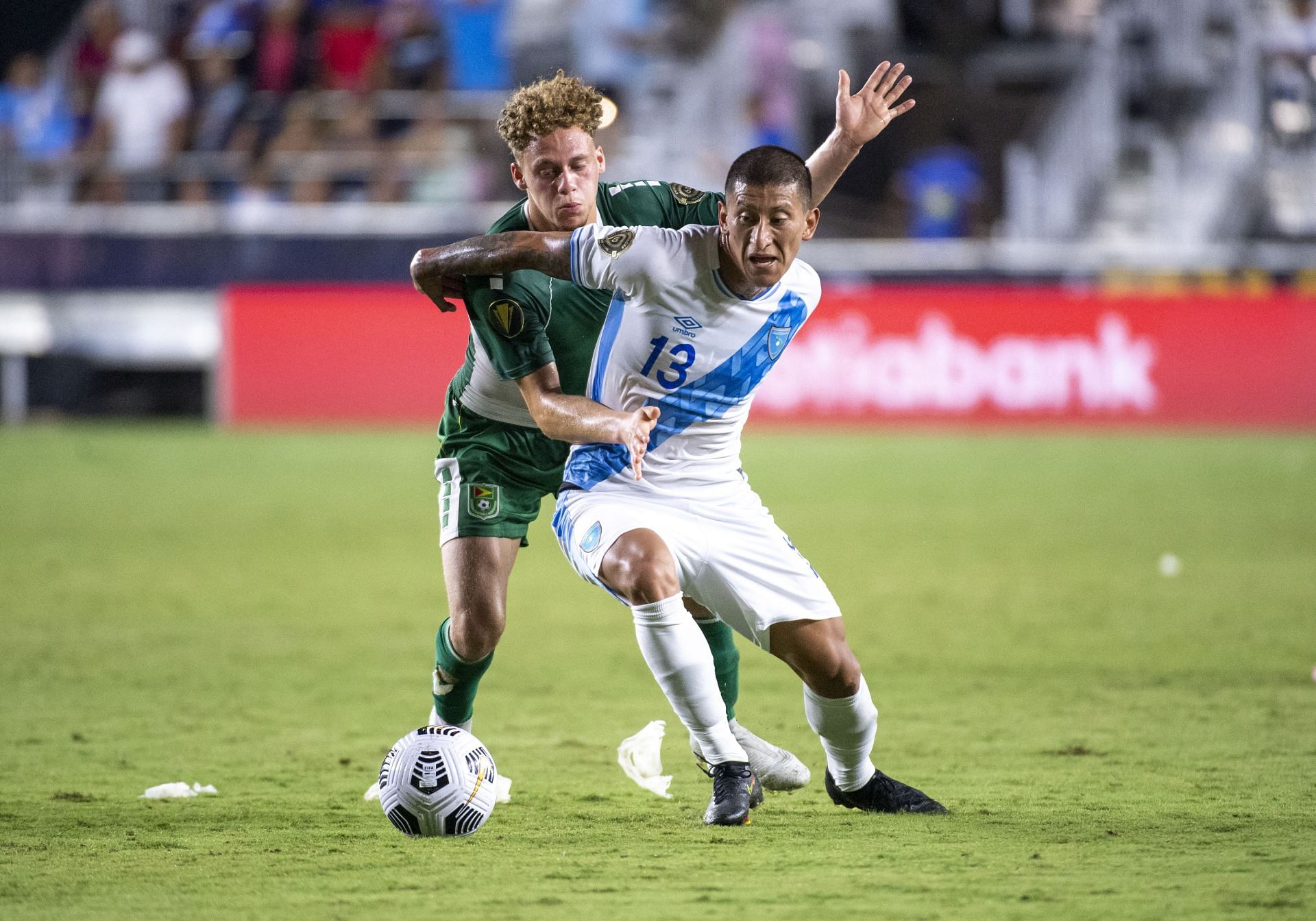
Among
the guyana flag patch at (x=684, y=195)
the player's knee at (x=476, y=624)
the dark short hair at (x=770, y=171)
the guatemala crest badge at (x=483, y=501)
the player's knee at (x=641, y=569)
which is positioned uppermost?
the guyana flag patch at (x=684, y=195)

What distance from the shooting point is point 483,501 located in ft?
16.6

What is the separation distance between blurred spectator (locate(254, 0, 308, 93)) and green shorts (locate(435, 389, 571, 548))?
15.8 meters

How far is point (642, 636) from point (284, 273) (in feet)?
47.4

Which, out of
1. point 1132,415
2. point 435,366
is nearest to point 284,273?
point 435,366

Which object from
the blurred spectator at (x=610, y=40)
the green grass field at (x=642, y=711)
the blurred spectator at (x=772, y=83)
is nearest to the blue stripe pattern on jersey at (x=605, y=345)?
the green grass field at (x=642, y=711)

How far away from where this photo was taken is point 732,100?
20031 millimetres

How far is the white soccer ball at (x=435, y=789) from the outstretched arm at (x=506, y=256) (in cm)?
118

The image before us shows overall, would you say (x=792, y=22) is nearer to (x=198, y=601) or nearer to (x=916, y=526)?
(x=916, y=526)

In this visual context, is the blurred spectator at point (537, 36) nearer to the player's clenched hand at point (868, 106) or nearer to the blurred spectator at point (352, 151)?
the blurred spectator at point (352, 151)

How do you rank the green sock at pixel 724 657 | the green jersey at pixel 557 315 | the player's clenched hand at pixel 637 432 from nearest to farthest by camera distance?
the player's clenched hand at pixel 637 432
the green jersey at pixel 557 315
the green sock at pixel 724 657

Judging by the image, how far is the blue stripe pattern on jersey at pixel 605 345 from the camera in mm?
4699

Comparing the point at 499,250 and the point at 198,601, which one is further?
the point at 198,601

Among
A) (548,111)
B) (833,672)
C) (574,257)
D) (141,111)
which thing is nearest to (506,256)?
(574,257)

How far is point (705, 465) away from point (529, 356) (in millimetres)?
568
